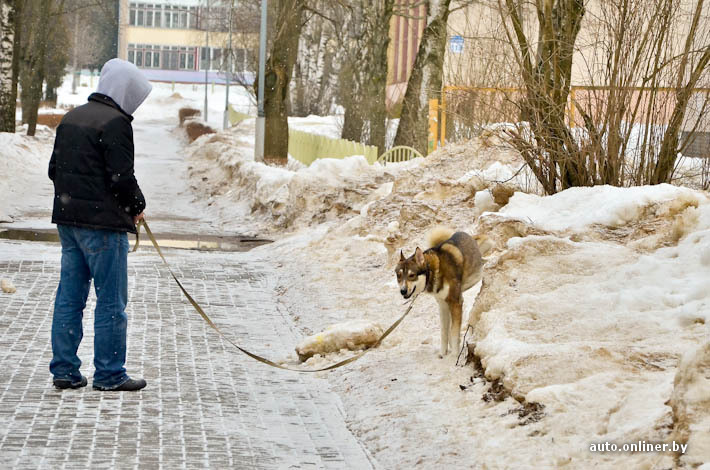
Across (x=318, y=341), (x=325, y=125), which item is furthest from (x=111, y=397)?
(x=325, y=125)

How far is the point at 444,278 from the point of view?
708cm

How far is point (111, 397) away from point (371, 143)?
20410 mm

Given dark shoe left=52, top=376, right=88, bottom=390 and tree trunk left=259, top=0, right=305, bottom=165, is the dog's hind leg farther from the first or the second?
tree trunk left=259, top=0, right=305, bottom=165

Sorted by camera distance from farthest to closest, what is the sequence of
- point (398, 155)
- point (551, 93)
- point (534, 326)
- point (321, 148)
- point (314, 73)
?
point (314, 73) < point (321, 148) < point (398, 155) < point (551, 93) < point (534, 326)

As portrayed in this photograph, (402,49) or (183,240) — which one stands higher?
(402,49)

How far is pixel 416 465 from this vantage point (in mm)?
5352

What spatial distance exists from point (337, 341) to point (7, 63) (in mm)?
22620

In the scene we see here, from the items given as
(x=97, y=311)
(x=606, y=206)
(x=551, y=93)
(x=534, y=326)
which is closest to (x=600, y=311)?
(x=534, y=326)

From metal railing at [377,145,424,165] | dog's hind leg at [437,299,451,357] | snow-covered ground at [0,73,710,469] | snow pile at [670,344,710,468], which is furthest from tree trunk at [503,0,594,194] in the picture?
metal railing at [377,145,424,165]

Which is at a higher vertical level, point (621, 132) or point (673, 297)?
point (621, 132)

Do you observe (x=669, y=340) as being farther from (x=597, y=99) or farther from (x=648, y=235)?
(x=597, y=99)

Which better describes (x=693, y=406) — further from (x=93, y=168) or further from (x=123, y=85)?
(x=123, y=85)

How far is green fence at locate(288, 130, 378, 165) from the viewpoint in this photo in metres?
22.1

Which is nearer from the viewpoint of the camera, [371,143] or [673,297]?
[673,297]
